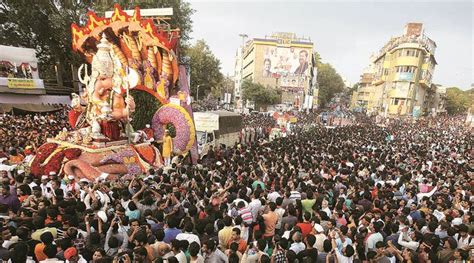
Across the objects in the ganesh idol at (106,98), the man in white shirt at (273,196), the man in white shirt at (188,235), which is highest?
the ganesh idol at (106,98)

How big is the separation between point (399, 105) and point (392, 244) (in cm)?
4885

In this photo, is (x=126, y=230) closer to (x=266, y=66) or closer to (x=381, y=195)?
(x=381, y=195)

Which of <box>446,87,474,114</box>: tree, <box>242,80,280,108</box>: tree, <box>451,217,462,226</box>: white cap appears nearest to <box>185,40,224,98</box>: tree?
<box>242,80,280,108</box>: tree

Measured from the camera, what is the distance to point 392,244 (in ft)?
16.6

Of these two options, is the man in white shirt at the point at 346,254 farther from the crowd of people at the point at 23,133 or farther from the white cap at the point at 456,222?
the crowd of people at the point at 23,133

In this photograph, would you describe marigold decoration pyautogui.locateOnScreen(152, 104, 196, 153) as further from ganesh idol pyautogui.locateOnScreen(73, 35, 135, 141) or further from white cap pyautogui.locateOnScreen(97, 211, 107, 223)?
white cap pyautogui.locateOnScreen(97, 211, 107, 223)

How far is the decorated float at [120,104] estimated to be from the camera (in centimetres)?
953

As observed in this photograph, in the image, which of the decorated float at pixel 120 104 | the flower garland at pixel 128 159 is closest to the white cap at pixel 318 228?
the decorated float at pixel 120 104

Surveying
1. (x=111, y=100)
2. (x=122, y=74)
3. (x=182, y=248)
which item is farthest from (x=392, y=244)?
(x=122, y=74)

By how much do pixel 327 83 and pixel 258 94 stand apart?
110 ft

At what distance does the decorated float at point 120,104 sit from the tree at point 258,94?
37217 mm

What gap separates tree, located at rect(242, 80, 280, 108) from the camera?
49.2 m

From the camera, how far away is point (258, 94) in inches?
1938

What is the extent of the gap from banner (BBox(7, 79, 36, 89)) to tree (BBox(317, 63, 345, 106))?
61682 millimetres
